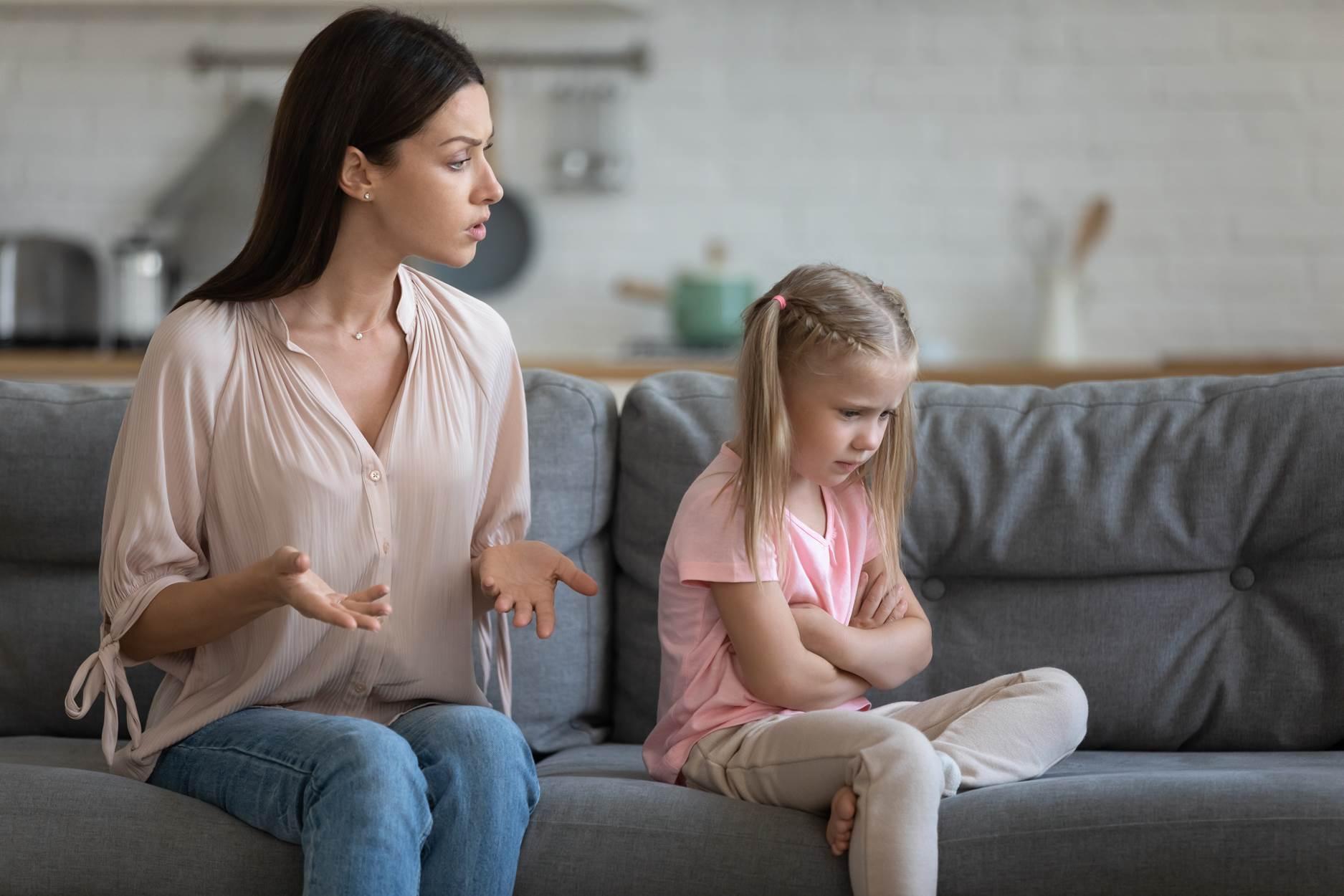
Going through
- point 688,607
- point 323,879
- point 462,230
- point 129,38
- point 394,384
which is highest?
point 129,38

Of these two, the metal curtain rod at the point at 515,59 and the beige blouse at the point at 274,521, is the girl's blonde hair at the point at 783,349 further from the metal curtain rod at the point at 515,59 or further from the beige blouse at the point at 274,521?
the metal curtain rod at the point at 515,59

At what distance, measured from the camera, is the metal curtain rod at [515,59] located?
13.4 feet

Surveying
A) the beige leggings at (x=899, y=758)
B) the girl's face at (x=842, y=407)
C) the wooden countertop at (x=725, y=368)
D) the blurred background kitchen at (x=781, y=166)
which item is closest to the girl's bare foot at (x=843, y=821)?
the beige leggings at (x=899, y=758)

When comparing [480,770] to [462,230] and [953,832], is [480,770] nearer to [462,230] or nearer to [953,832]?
[953,832]

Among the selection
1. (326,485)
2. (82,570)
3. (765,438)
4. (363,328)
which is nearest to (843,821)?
(765,438)

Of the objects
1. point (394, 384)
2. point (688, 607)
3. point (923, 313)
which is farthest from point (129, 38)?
point (688, 607)

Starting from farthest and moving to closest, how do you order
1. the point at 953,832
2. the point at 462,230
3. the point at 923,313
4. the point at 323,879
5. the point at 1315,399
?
the point at 923,313
the point at 1315,399
the point at 462,230
the point at 953,832
the point at 323,879

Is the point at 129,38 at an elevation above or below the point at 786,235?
above

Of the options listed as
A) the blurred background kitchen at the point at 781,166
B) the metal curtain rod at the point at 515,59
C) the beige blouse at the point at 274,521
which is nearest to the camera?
the beige blouse at the point at 274,521

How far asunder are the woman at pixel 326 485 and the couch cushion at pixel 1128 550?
41 cm

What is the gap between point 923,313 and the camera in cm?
402

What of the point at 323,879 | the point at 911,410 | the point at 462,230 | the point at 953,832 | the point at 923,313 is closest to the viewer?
the point at 323,879

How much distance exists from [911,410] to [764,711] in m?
0.42

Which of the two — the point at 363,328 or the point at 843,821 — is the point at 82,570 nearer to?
the point at 363,328
